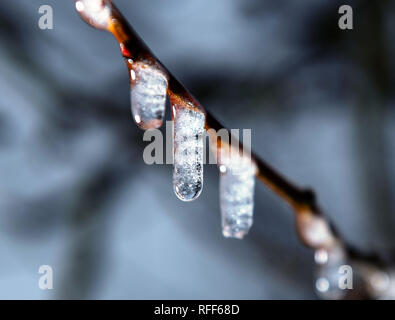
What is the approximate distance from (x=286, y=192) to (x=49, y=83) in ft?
4.94

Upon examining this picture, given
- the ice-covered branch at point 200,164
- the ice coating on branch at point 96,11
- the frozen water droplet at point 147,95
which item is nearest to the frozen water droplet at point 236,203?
the ice-covered branch at point 200,164

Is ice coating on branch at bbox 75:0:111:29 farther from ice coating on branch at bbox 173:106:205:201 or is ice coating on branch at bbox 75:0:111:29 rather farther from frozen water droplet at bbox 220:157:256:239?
frozen water droplet at bbox 220:157:256:239

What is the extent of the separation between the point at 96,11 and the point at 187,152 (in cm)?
20

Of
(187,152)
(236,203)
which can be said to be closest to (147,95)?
(187,152)

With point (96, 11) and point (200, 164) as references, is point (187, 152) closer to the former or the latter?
point (200, 164)

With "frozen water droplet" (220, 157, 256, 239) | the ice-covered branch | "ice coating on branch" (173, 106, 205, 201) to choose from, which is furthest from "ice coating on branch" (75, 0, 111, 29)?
"frozen water droplet" (220, 157, 256, 239)

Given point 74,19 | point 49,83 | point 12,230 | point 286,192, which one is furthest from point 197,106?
point 74,19

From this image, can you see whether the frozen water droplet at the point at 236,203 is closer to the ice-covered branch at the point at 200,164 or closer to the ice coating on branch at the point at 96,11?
the ice-covered branch at the point at 200,164

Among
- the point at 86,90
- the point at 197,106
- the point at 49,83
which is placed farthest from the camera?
the point at 86,90

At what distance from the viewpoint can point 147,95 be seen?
494 millimetres

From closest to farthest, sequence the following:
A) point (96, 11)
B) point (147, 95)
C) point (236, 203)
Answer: point (96, 11), point (147, 95), point (236, 203)

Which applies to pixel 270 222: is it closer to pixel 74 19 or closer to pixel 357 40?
pixel 357 40

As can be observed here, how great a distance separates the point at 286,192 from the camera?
480mm
